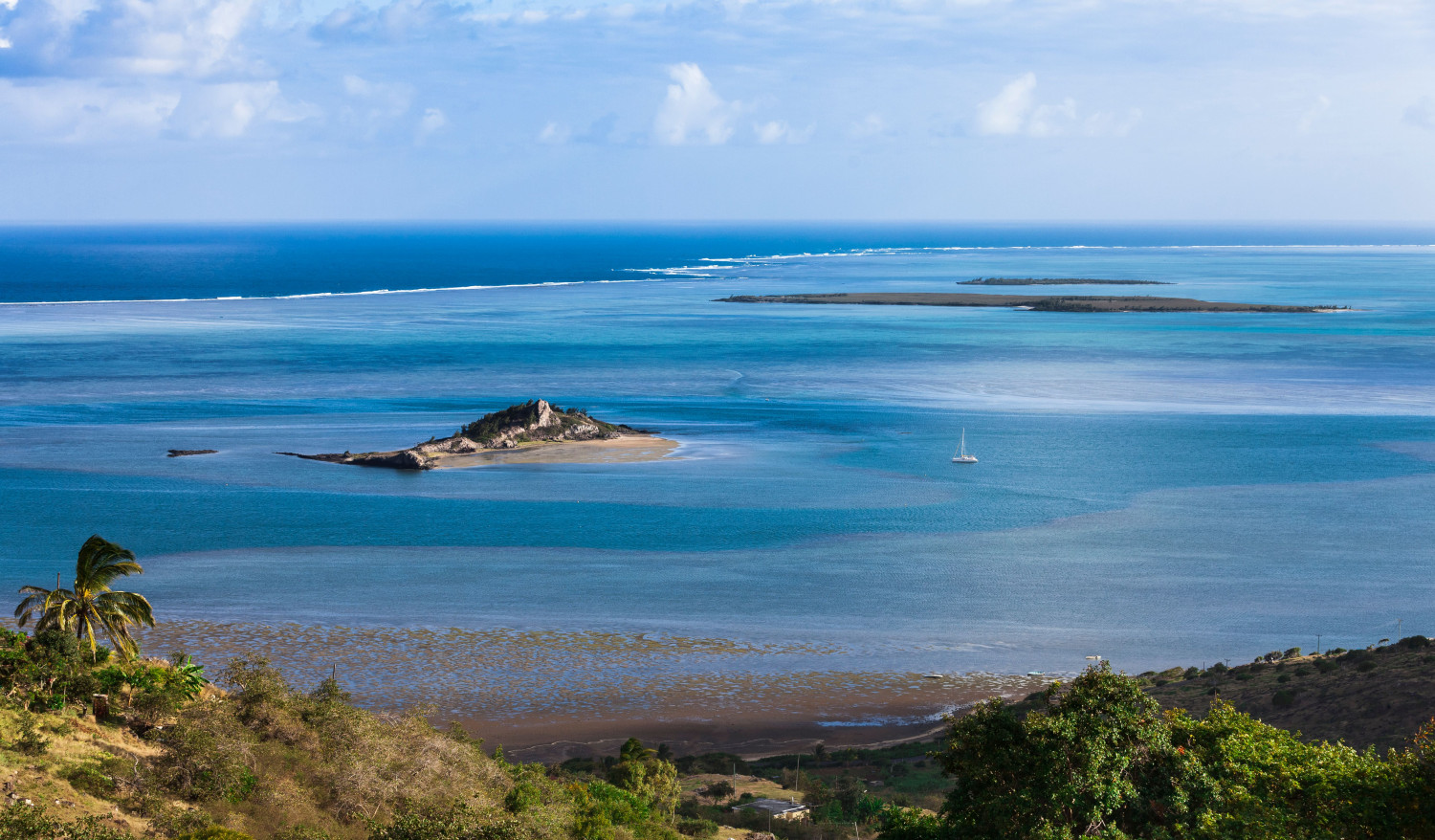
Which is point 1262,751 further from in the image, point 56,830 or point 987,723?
point 56,830

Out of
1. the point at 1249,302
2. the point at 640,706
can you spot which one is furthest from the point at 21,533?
the point at 1249,302

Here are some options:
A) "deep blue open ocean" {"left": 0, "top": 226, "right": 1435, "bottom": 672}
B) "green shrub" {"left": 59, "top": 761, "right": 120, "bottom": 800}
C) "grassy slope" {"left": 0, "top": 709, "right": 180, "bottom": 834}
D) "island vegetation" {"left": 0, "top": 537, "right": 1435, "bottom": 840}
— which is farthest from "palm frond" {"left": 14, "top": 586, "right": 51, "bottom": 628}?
"deep blue open ocean" {"left": 0, "top": 226, "right": 1435, "bottom": 672}

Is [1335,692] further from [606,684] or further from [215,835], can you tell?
[215,835]

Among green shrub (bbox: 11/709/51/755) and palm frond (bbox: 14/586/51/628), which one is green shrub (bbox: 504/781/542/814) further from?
palm frond (bbox: 14/586/51/628)

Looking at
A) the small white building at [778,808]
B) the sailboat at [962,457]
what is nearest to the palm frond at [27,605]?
the small white building at [778,808]

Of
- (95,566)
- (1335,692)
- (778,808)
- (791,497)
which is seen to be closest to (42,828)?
(95,566)

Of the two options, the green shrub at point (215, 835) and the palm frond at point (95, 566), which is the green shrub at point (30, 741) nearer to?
the green shrub at point (215, 835)

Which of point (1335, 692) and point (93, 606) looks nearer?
point (93, 606)
